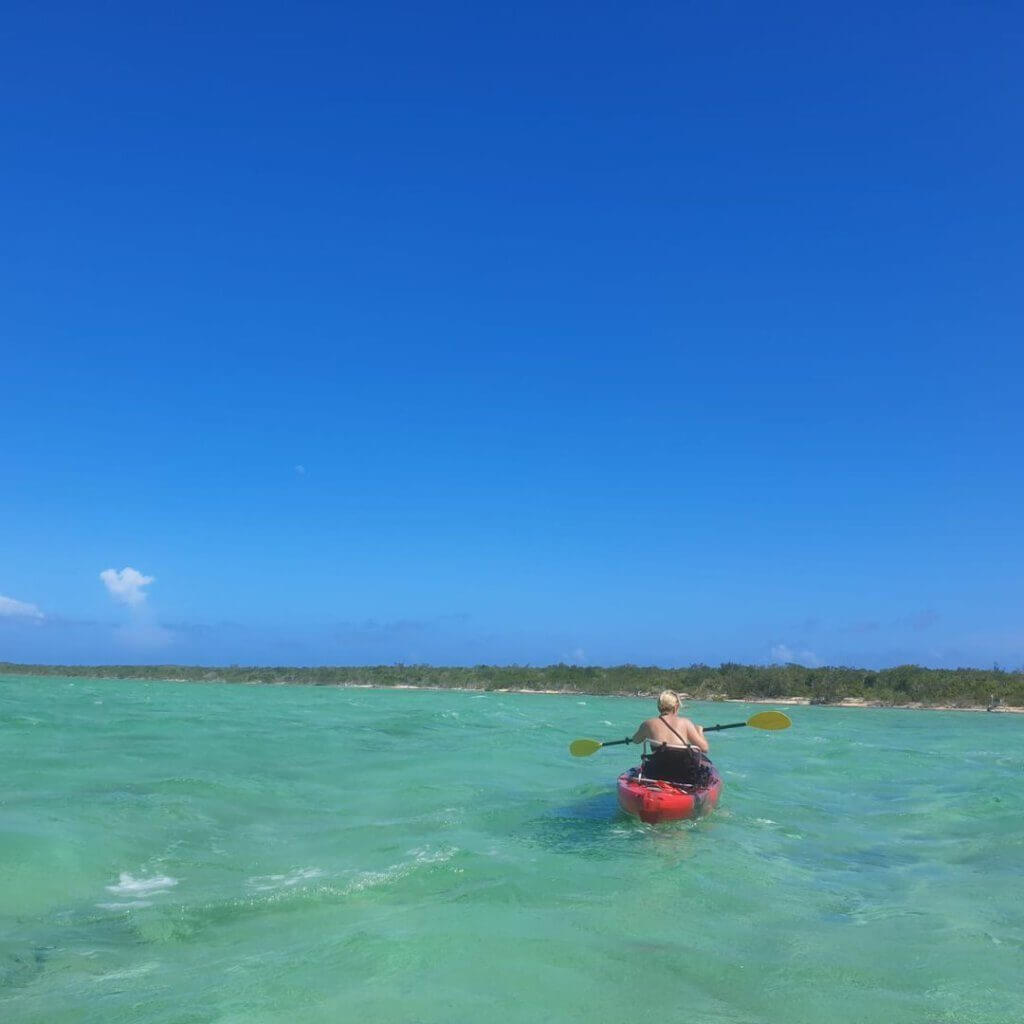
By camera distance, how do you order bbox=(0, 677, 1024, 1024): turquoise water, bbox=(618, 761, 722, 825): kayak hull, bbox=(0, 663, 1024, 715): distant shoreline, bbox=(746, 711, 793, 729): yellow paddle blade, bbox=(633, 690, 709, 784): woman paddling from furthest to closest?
bbox=(0, 663, 1024, 715): distant shoreline → bbox=(746, 711, 793, 729): yellow paddle blade → bbox=(633, 690, 709, 784): woman paddling → bbox=(618, 761, 722, 825): kayak hull → bbox=(0, 677, 1024, 1024): turquoise water

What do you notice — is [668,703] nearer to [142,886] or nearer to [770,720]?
[770,720]

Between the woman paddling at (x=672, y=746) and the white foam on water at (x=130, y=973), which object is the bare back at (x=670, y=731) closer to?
the woman paddling at (x=672, y=746)

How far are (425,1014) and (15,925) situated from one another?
432cm

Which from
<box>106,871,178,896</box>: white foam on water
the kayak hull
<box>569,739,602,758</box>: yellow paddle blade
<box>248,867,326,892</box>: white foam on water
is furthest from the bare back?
<box>106,871,178,896</box>: white foam on water

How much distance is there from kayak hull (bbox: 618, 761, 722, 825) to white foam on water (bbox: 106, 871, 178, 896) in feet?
18.3

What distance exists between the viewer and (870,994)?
6.09 metres

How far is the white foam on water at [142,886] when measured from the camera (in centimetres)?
884

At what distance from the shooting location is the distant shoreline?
46312 millimetres

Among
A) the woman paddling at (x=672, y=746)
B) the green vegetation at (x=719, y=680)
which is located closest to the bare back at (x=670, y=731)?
the woman paddling at (x=672, y=746)

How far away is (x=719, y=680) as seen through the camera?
54.8 m

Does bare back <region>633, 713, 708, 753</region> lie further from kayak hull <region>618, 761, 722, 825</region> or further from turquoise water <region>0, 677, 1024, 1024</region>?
turquoise water <region>0, 677, 1024, 1024</region>

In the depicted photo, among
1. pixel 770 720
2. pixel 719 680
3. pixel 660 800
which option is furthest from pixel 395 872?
pixel 719 680

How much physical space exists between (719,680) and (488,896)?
48692mm

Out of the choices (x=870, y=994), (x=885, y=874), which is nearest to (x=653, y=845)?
(x=885, y=874)
